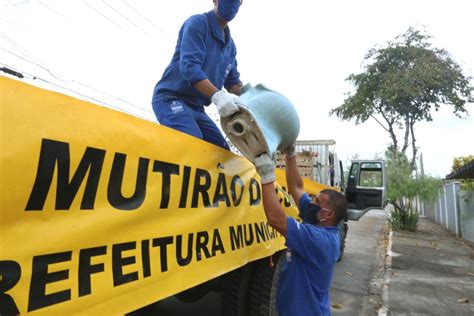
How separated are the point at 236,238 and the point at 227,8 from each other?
1371mm

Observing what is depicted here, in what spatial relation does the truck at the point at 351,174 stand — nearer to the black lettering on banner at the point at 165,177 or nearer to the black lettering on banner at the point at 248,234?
the black lettering on banner at the point at 248,234

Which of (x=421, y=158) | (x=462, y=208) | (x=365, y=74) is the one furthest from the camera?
(x=421, y=158)

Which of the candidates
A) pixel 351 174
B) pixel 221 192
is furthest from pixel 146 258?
pixel 351 174

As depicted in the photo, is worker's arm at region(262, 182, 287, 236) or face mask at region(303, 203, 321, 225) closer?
worker's arm at region(262, 182, 287, 236)

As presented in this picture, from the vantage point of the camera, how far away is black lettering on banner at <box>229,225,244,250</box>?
213 centimetres

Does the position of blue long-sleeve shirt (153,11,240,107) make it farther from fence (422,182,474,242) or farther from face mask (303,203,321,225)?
fence (422,182,474,242)

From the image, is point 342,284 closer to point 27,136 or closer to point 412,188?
point 27,136

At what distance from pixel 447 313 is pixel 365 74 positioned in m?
17.0

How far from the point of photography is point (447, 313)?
474 centimetres

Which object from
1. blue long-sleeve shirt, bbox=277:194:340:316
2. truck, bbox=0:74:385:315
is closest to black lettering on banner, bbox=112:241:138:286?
truck, bbox=0:74:385:315

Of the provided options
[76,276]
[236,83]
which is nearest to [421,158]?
[236,83]

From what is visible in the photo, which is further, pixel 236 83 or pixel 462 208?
pixel 462 208

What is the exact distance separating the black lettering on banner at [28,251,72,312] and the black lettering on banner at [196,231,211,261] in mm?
706

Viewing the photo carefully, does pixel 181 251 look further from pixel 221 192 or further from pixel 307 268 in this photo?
pixel 307 268
